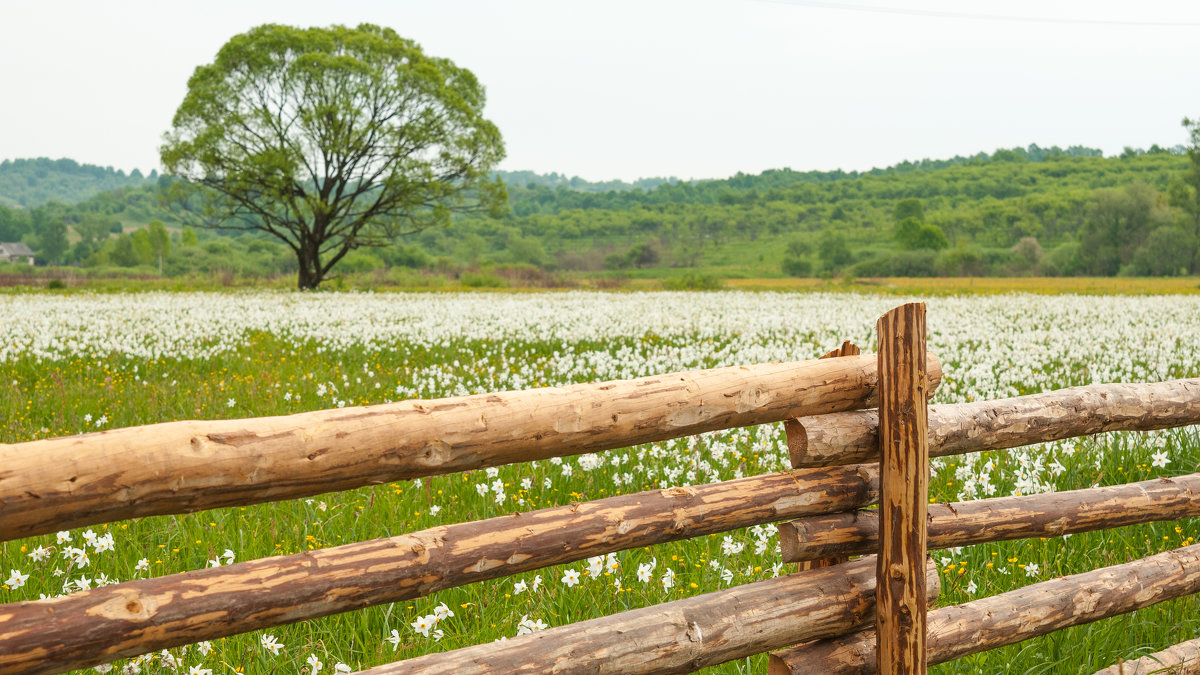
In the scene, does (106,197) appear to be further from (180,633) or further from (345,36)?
(180,633)

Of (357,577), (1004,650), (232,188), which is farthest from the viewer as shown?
(232,188)

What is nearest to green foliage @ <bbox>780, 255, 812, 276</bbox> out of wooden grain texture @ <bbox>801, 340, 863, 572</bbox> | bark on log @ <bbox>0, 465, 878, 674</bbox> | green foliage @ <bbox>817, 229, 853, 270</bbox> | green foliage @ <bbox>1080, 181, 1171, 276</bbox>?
green foliage @ <bbox>817, 229, 853, 270</bbox>

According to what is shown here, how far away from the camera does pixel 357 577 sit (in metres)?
2.47

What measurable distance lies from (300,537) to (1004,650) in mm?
4251

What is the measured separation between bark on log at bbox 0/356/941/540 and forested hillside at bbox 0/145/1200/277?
58968 mm

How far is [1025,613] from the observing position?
3.64 meters

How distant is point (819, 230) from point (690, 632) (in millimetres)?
128840

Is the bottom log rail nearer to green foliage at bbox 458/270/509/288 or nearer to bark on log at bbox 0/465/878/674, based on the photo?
bark on log at bbox 0/465/878/674

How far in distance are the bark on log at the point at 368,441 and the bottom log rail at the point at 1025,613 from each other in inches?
42.2

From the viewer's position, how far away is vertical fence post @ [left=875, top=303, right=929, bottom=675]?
3102mm

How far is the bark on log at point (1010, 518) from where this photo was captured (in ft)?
10.8

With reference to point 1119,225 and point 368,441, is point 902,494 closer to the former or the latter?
point 368,441

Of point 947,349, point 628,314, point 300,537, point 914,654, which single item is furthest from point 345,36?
point 914,654

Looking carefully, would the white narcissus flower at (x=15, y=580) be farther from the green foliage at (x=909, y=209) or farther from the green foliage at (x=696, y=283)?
the green foliage at (x=909, y=209)
